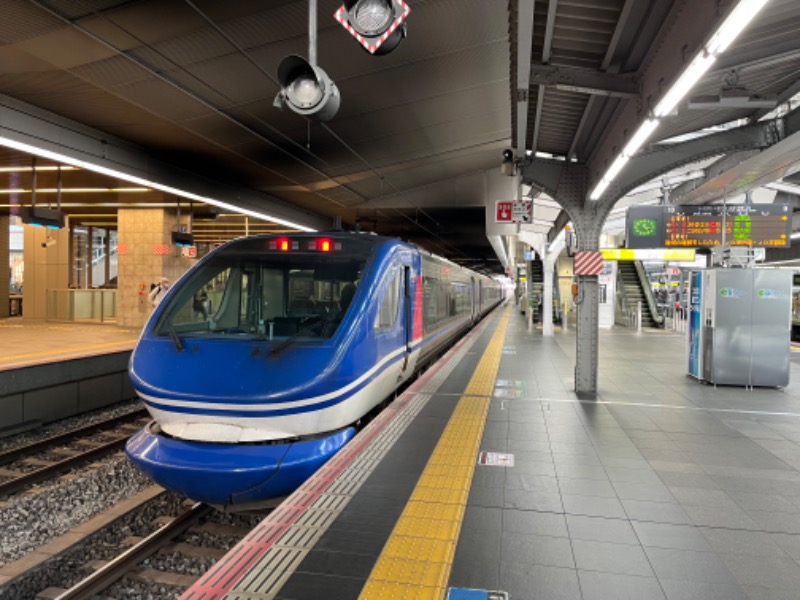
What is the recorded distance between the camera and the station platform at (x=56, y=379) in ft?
25.6

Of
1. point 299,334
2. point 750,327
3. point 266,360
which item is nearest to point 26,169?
point 299,334

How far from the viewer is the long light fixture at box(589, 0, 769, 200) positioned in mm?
2879

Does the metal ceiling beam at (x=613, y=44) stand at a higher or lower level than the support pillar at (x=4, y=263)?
higher

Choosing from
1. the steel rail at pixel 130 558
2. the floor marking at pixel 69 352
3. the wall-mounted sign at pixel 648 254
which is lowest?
the steel rail at pixel 130 558

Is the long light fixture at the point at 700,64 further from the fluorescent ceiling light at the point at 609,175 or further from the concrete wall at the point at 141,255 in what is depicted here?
the concrete wall at the point at 141,255

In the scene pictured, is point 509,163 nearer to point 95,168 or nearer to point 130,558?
point 130,558

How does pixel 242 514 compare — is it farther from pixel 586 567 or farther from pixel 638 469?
pixel 638 469

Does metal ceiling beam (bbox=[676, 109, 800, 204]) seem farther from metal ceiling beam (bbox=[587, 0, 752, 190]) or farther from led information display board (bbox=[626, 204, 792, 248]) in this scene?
metal ceiling beam (bbox=[587, 0, 752, 190])

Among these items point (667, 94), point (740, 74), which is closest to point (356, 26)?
point (667, 94)

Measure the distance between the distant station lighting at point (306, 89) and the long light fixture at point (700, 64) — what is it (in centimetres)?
240

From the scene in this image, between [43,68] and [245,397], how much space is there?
535 centimetres

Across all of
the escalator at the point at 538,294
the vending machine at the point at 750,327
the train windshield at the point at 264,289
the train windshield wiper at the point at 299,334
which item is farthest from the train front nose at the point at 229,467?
the escalator at the point at 538,294

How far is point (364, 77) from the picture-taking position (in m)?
7.79

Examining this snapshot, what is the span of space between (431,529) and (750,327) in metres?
7.51
